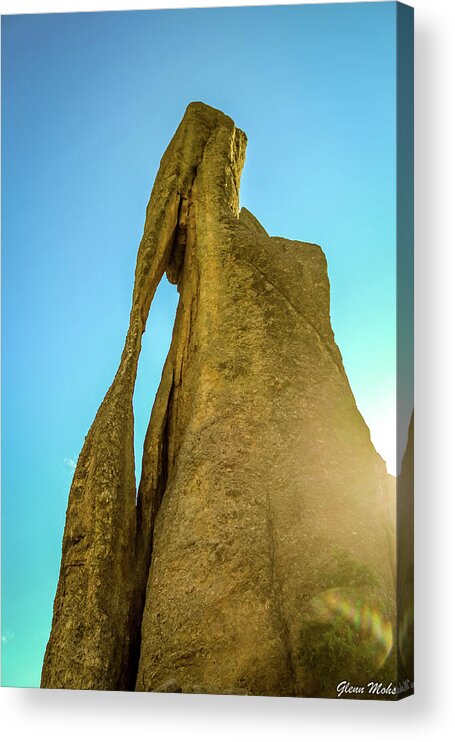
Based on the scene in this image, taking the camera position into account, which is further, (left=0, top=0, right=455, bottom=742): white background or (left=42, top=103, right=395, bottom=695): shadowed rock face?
(left=42, top=103, right=395, bottom=695): shadowed rock face

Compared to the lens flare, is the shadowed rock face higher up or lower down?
higher up

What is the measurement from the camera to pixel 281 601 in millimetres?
11672

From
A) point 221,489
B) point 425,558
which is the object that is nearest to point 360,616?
point 425,558

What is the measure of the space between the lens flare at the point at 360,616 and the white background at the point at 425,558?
0.35 m

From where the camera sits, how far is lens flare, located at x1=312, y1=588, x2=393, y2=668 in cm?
1107

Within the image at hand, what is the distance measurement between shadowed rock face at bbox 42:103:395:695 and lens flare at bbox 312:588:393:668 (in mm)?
20

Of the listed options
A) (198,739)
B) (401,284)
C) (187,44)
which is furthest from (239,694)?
(187,44)

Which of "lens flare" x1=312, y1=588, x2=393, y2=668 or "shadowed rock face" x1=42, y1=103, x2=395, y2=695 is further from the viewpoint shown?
"shadowed rock face" x1=42, y1=103, x2=395, y2=695

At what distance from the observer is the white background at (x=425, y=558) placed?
1075 centimetres

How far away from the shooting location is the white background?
10750mm

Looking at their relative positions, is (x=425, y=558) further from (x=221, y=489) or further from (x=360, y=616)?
(x=221, y=489)

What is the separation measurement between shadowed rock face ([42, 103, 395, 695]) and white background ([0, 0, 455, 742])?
261 millimetres

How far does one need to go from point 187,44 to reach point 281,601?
17.7 ft

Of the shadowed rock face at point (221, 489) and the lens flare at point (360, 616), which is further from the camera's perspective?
the shadowed rock face at point (221, 489)
